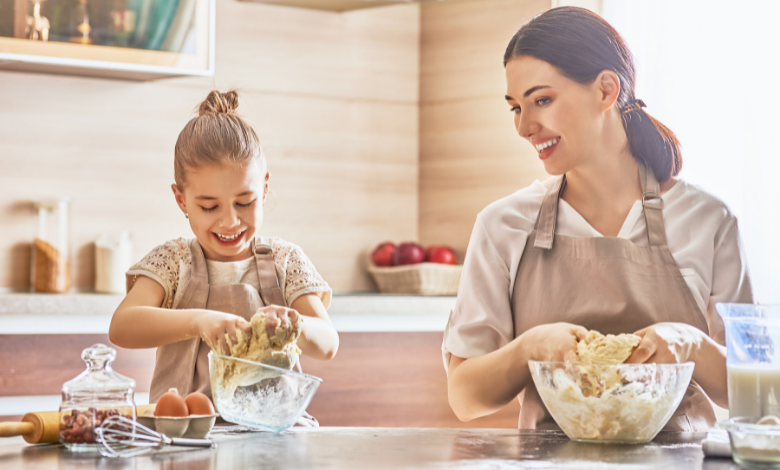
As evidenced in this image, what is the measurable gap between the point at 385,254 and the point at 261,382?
6.98 feet

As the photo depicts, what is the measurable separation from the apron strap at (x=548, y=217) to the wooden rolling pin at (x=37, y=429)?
774mm

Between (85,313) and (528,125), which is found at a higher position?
(528,125)

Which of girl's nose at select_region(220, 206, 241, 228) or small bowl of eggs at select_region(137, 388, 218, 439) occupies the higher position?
girl's nose at select_region(220, 206, 241, 228)

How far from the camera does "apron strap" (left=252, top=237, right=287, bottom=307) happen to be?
59.7 inches

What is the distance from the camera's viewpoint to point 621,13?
253 centimetres

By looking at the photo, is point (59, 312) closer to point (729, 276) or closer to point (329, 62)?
point (329, 62)

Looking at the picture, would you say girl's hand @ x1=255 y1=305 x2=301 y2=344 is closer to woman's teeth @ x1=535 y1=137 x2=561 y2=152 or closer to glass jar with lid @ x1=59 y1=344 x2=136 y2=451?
glass jar with lid @ x1=59 y1=344 x2=136 y2=451

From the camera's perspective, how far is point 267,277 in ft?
5.01

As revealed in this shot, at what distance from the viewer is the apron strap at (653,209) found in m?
1.39

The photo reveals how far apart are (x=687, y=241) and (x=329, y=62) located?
204 centimetres

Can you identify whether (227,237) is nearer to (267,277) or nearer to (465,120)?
(267,277)

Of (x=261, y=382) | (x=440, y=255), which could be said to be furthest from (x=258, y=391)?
(x=440, y=255)

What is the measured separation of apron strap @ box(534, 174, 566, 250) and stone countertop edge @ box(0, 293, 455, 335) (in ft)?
3.73

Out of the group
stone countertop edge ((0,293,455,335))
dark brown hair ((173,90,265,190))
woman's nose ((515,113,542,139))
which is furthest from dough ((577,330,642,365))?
stone countertop edge ((0,293,455,335))
